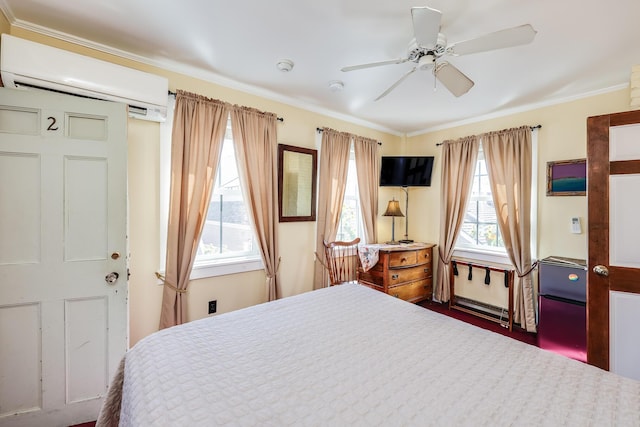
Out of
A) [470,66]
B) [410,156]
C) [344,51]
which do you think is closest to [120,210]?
[344,51]

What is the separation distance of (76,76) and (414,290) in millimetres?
3936

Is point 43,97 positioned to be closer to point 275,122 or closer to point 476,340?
point 275,122

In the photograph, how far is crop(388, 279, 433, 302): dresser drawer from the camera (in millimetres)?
3432

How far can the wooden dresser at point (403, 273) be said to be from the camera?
10.9ft

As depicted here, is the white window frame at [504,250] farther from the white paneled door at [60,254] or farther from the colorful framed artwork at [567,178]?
the white paneled door at [60,254]

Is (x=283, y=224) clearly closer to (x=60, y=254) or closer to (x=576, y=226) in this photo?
(x=60, y=254)

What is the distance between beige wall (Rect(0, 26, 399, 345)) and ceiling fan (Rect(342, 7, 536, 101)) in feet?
5.28

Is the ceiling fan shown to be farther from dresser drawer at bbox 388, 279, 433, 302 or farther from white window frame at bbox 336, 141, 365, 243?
dresser drawer at bbox 388, 279, 433, 302

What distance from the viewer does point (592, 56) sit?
209cm

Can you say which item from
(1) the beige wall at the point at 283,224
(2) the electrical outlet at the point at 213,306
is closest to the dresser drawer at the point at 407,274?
(1) the beige wall at the point at 283,224

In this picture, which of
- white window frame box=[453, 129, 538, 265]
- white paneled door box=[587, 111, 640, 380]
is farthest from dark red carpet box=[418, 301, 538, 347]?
white paneled door box=[587, 111, 640, 380]

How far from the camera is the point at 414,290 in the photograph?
3.64 meters

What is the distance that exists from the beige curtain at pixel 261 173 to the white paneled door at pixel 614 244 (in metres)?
2.57

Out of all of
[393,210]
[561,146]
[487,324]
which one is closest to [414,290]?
[487,324]
